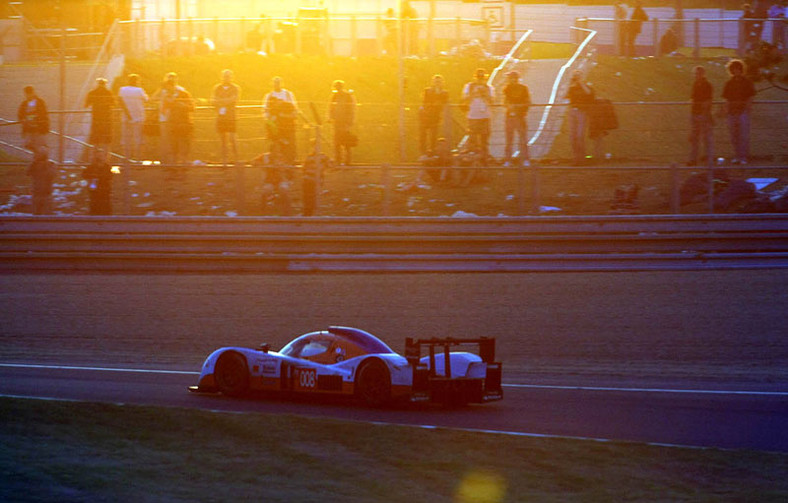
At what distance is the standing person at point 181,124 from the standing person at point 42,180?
2.20 metres

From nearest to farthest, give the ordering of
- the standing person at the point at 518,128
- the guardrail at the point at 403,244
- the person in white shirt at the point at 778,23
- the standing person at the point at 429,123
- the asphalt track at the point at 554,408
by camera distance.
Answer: the asphalt track at the point at 554,408
the guardrail at the point at 403,244
the standing person at the point at 518,128
the standing person at the point at 429,123
the person in white shirt at the point at 778,23

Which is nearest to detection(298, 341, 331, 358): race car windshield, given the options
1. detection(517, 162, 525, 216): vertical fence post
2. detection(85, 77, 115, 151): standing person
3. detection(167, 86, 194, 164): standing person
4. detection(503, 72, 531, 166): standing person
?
detection(517, 162, 525, 216): vertical fence post

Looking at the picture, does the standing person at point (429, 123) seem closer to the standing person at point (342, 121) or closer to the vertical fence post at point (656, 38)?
the standing person at point (342, 121)

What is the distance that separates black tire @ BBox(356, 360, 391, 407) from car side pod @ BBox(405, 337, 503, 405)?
0.77 feet

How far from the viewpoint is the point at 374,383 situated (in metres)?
8.92

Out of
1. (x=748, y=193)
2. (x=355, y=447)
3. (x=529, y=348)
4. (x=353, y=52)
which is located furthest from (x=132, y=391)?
(x=353, y=52)

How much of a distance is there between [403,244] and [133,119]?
18.9ft

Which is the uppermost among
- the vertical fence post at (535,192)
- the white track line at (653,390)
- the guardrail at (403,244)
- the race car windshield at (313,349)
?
the vertical fence post at (535,192)

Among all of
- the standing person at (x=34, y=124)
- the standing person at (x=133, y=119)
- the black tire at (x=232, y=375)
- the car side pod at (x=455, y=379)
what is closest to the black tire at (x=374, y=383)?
the car side pod at (x=455, y=379)

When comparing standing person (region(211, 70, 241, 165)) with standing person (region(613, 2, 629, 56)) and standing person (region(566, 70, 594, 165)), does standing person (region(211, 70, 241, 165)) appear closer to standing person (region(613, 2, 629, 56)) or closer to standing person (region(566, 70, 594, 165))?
standing person (region(566, 70, 594, 165))

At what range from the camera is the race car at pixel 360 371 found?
8.77 metres

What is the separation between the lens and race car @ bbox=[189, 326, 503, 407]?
28.8 feet

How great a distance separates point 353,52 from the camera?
32625 mm

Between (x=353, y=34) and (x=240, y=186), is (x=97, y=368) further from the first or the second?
(x=353, y=34)
